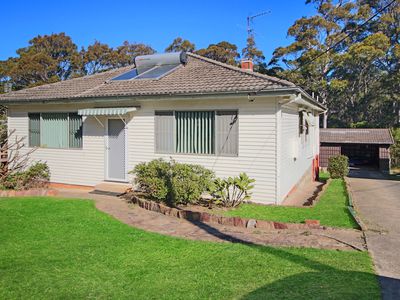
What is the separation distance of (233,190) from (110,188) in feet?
15.0

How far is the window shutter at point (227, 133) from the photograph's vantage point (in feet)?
38.0

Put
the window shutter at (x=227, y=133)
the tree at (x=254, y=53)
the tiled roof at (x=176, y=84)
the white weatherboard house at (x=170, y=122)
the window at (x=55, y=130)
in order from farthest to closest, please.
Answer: the tree at (x=254, y=53), the window at (x=55, y=130), the window shutter at (x=227, y=133), the tiled roof at (x=176, y=84), the white weatherboard house at (x=170, y=122)

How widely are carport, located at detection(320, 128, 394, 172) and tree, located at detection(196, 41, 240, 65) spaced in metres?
18.6

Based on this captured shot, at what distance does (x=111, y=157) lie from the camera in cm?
1385

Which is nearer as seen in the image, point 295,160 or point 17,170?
point 295,160

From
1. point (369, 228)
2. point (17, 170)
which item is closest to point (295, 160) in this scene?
point (369, 228)

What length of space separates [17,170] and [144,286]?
12.1 m

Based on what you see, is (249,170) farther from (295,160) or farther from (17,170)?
(17,170)

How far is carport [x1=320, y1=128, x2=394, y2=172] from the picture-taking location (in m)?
30.5

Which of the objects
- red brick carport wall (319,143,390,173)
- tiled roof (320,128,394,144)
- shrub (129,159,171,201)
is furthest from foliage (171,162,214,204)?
tiled roof (320,128,394,144)

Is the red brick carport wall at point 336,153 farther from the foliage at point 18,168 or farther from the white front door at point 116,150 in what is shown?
the foliage at point 18,168

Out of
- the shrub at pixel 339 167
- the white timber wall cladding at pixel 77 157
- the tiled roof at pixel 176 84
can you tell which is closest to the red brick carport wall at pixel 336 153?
the shrub at pixel 339 167

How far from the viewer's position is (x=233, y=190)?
11.2m

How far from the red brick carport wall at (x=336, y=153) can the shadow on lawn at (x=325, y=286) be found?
2564 centimetres
